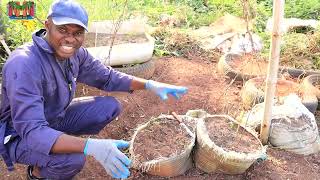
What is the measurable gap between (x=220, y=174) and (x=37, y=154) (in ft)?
3.97

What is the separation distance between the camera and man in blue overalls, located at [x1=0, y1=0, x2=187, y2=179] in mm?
2158

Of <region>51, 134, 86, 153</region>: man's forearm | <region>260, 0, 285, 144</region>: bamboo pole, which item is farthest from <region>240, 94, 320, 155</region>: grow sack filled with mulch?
<region>51, 134, 86, 153</region>: man's forearm

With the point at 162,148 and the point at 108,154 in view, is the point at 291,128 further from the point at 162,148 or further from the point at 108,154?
the point at 108,154

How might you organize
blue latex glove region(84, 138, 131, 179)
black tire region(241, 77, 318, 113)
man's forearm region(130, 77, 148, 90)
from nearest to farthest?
blue latex glove region(84, 138, 131, 179) → man's forearm region(130, 77, 148, 90) → black tire region(241, 77, 318, 113)

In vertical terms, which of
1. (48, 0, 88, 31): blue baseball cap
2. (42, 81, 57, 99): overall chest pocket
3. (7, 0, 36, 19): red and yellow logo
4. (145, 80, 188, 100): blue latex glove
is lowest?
(145, 80, 188, 100): blue latex glove

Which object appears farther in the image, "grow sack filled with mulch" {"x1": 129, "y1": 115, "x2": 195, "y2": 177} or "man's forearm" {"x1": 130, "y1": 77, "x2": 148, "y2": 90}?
"man's forearm" {"x1": 130, "y1": 77, "x2": 148, "y2": 90}

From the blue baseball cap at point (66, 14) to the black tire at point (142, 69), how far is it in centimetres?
168

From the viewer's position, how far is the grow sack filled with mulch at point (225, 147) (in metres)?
2.73

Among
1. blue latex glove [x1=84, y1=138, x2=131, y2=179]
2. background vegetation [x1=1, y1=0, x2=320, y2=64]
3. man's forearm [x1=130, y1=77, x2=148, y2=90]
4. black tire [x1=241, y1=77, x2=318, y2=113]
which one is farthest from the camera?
background vegetation [x1=1, y1=0, x2=320, y2=64]

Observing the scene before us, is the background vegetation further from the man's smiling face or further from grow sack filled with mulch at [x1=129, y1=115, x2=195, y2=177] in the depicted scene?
the man's smiling face

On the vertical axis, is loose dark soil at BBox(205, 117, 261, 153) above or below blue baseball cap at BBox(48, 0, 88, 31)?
below

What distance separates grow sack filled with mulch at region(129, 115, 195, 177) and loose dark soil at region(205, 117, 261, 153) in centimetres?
14

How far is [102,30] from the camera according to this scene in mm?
4512

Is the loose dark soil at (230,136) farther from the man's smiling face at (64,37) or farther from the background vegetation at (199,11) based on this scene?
the background vegetation at (199,11)
